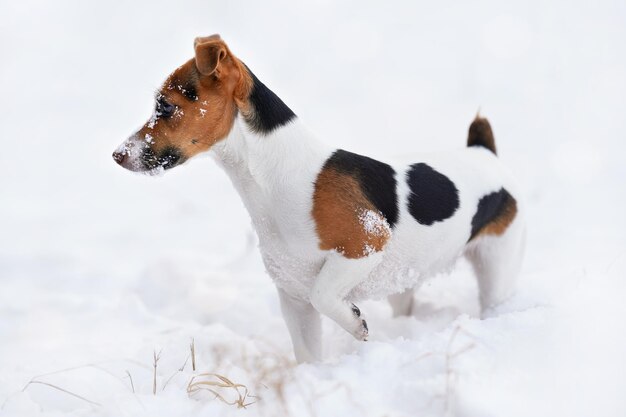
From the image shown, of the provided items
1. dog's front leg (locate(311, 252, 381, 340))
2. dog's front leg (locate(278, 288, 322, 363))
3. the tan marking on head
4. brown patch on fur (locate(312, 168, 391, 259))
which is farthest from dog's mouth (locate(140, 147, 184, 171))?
the tan marking on head

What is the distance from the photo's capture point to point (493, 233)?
3.38 m

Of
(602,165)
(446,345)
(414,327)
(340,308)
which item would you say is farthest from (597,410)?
(602,165)

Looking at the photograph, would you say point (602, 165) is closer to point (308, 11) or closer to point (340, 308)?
point (308, 11)

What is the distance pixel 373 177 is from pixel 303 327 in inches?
32.3

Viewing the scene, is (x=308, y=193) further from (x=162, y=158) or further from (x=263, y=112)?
(x=162, y=158)

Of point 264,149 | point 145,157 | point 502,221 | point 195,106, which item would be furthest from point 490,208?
point 145,157

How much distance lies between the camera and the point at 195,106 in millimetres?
2500

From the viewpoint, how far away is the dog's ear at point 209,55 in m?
2.40

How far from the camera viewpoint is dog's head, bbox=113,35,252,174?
2.50 metres

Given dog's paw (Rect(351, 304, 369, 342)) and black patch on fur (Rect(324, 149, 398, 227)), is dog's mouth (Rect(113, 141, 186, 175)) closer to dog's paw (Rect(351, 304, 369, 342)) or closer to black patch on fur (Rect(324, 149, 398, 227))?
black patch on fur (Rect(324, 149, 398, 227))

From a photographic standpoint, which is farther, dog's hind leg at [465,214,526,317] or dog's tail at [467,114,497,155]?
dog's tail at [467,114,497,155]

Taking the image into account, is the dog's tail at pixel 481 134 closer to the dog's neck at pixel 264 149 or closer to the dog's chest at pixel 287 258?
the dog's neck at pixel 264 149

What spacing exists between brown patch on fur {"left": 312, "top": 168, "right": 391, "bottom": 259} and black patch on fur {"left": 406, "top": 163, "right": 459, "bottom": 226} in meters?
0.28

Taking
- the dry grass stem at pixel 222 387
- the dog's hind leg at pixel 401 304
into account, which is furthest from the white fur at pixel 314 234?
the dog's hind leg at pixel 401 304
